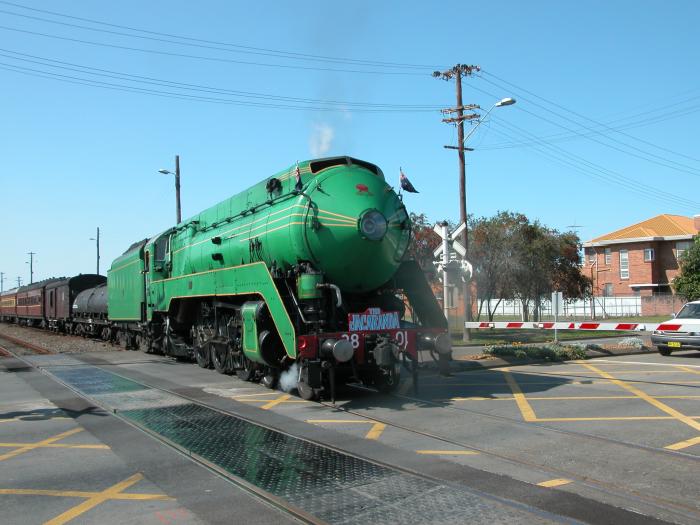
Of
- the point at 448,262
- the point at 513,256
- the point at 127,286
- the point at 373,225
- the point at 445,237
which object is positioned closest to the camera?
the point at 373,225

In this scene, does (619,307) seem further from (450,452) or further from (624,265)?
(450,452)

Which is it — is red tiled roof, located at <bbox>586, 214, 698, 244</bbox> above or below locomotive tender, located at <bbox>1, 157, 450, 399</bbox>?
above

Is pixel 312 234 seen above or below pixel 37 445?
above

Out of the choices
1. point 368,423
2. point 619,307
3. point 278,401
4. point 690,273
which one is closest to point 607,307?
point 619,307

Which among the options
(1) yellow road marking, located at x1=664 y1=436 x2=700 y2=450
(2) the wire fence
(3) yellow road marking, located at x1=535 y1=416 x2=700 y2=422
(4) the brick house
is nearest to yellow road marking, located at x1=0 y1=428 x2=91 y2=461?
(3) yellow road marking, located at x1=535 y1=416 x2=700 y2=422

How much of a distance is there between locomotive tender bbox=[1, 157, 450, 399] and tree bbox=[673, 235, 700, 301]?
98.3 ft

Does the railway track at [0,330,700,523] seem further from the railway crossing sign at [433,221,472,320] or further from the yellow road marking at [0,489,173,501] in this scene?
the railway crossing sign at [433,221,472,320]

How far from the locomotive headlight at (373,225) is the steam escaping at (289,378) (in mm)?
2748

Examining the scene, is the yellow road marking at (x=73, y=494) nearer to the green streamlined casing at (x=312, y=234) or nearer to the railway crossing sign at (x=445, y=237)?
the green streamlined casing at (x=312, y=234)

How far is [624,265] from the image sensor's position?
5634cm

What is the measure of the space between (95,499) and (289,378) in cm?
547

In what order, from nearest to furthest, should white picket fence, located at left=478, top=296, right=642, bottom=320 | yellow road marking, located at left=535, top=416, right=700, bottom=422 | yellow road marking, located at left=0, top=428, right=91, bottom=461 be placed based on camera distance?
1. yellow road marking, located at left=0, top=428, right=91, bottom=461
2. yellow road marking, located at left=535, top=416, right=700, bottom=422
3. white picket fence, located at left=478, top=296, right=642, bottom=320

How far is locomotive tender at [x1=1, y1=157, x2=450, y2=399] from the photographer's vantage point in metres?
9.20

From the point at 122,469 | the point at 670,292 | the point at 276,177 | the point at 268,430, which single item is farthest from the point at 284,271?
the point at 670,292
